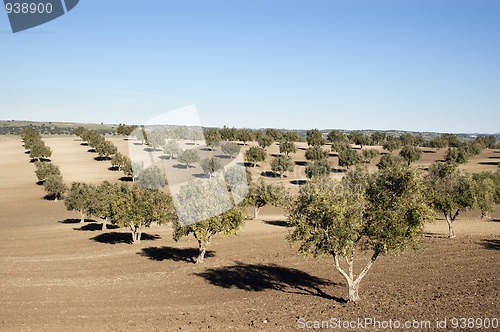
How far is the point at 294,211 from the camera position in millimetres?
29219

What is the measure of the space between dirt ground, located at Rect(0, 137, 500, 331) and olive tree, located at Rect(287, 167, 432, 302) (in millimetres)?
4100

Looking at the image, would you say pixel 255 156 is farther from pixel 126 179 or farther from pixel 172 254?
pixel 172 254

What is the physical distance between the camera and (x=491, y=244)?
49.5m

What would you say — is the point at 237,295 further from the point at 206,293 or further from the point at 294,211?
the point at 294,211

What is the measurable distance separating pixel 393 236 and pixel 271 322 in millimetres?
10420

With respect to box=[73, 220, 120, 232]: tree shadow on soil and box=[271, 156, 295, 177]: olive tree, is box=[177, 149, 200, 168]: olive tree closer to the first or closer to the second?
box=[271, 156, 295, 177]: olive tree

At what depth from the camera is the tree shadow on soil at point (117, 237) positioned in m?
59.4

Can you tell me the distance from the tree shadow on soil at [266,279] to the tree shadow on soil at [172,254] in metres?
6.59

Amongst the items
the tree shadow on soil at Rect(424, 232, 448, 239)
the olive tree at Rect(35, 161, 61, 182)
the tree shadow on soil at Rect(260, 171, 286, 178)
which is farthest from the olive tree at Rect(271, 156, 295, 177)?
the tree shadow on soil at Rect(424, 232, 448, 239)

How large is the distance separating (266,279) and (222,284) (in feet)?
14.4

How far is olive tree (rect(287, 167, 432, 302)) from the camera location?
27453 millimetres

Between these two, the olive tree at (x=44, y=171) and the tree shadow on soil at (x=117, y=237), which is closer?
the tree shadow on soil at (x=117, y=237)

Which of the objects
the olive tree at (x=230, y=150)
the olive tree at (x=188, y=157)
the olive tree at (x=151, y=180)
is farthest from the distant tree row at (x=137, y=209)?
the olive tree at (x=230, y=150)

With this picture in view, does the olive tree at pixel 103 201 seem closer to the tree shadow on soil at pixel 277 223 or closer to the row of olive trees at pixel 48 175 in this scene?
the tree shadow on soil at pixel 277 223
